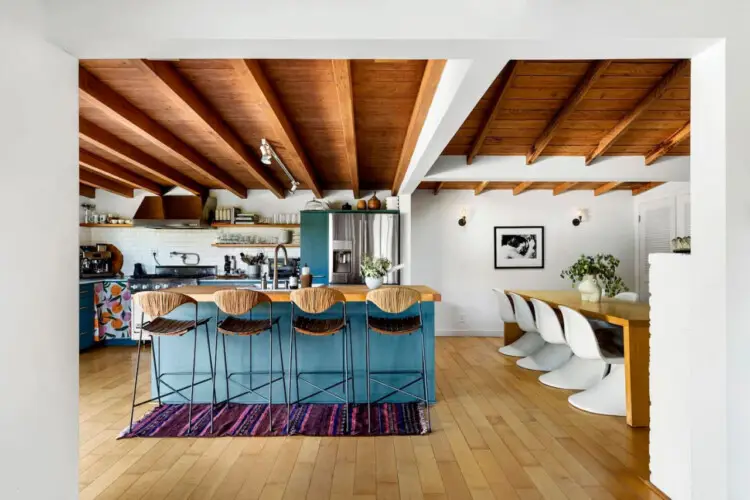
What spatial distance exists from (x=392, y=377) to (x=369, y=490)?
1436 millimetres

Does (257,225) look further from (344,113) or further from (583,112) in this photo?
(583,112)

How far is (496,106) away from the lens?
380 centimetres

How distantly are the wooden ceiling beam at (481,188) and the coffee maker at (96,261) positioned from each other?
583 cm

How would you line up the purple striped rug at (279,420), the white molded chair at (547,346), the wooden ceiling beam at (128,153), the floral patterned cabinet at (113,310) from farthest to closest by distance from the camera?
1. the floral patterned cabinet at (113,310)
2. the white molded chair at (547,346)
3. the wooden ceiling beam at (128,153)
4. the purple striped rug at (279,420)

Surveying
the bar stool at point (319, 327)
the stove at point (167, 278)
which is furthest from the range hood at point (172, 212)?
the bar stool at point (319, 327)

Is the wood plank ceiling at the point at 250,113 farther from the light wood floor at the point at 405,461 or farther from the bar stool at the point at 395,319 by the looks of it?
the light wood floor at the point at 405,461

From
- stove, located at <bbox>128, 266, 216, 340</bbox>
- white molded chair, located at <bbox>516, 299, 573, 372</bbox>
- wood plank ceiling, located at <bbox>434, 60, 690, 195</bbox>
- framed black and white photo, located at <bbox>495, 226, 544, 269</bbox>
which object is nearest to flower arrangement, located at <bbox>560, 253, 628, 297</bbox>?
white molded chair, located at <bbox>516, 299, 573, 372</bbox>

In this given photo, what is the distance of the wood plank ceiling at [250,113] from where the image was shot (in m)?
2.78

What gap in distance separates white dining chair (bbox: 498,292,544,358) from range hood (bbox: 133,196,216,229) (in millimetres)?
4634

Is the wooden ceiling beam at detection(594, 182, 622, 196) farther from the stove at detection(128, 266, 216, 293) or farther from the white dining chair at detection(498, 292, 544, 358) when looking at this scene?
the stove at detection(128, 266, 216, 293)
